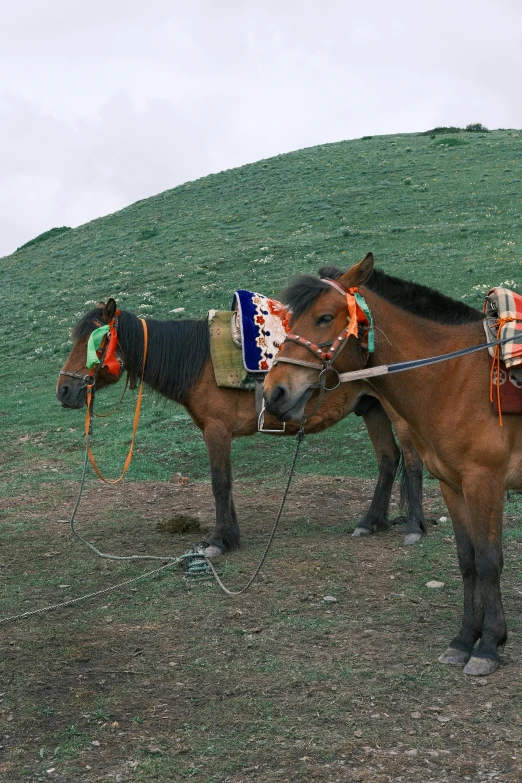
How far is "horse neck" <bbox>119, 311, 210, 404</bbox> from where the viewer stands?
Result: 8062 mm

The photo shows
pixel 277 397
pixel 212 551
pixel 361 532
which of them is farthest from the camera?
pixel 361 532

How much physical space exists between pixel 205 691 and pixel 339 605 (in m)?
1.67

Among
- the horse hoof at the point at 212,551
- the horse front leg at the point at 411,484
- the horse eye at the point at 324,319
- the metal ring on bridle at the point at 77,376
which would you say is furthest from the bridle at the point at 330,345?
the metal ring on bridle at the point at 77,376

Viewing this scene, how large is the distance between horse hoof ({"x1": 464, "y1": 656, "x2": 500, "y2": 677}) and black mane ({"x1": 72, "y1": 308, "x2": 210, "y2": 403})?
3990 mm

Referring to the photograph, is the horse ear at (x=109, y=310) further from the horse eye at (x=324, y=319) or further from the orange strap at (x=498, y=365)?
the orange strap at (x=498, y=365)

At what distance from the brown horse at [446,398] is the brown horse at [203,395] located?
8.80 feet

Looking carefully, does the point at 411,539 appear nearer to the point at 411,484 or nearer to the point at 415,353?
the point at 411,484

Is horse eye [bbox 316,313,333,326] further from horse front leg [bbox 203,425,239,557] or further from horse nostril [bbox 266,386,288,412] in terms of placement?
horse front leg [bbox 203,425,239,557]

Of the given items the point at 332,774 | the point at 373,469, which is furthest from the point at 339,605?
the point at 373,469

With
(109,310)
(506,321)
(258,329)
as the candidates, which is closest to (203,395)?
(258,329)

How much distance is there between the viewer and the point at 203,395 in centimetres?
802

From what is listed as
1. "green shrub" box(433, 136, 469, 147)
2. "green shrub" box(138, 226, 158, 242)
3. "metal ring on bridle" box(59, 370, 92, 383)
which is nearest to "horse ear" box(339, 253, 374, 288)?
"metal ring on bridle" box(59, 370, 92, 383)

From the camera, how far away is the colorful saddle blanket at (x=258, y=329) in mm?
7828

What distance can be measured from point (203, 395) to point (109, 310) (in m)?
1.21
